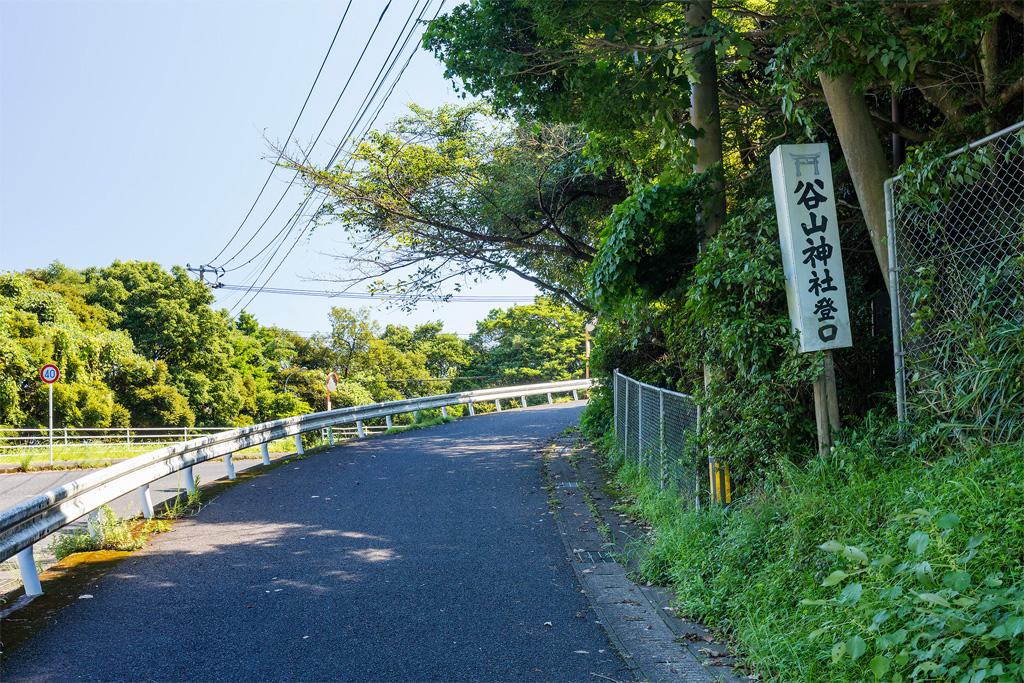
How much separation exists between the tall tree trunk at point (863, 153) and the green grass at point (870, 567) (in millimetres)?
1882

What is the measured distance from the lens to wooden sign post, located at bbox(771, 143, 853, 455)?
6.19m

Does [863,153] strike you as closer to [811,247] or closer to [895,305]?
[811,247]

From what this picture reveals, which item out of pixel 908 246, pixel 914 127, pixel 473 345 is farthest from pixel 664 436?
pixel 473 345

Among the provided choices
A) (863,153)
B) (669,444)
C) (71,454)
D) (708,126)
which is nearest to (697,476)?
(669,444)

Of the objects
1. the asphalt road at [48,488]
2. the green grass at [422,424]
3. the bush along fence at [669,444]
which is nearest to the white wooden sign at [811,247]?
the bush along fence at [669,444]

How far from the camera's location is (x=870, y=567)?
159 inches

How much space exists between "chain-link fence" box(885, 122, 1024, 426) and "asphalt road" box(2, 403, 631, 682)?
2988 millimetres

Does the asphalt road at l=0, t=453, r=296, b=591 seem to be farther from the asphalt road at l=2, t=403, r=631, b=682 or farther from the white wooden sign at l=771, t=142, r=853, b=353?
the white wooden sign at l=771, t=142, r=853, b=353

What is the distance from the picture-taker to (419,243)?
57.2ft

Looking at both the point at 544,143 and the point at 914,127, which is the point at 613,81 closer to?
the point at 914,127

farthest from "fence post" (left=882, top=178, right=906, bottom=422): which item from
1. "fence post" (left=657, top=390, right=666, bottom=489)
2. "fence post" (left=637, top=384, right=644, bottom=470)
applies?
"fence post" (left=637, top=384, right=644, bottom=470)

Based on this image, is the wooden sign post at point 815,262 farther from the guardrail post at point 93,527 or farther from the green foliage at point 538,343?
the green foliage at point 538,343

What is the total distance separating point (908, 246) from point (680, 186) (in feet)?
9.13

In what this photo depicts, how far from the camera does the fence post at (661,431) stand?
29.5 feet
